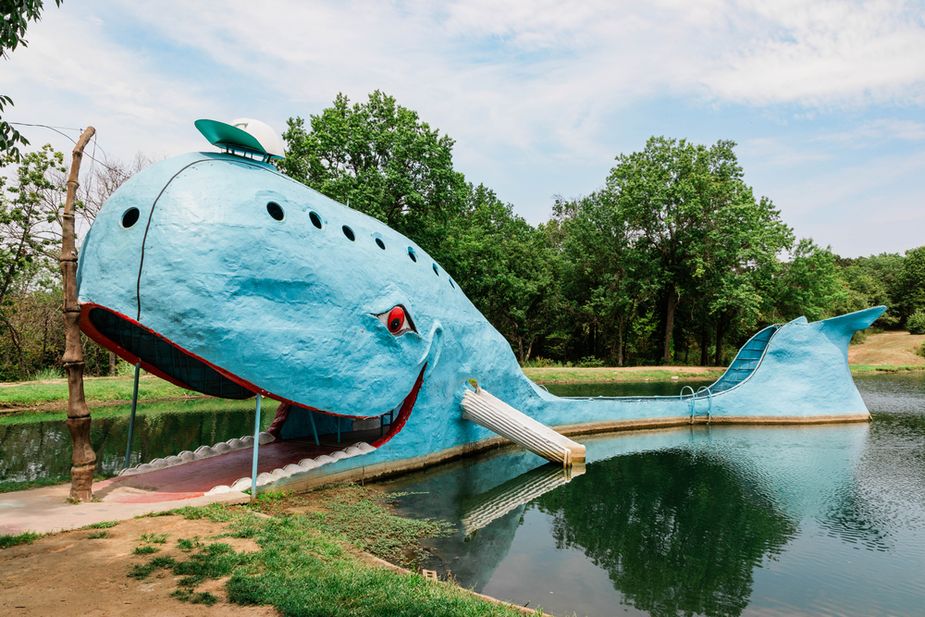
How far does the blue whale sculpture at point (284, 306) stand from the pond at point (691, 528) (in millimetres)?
2199

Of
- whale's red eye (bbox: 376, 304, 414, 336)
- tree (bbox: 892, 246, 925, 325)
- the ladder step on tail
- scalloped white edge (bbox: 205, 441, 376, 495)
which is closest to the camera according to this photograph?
scalloped white edge (bbox: 205, 441, 376, 495)

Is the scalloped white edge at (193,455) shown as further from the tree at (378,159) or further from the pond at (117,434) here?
the tree at (378,159)

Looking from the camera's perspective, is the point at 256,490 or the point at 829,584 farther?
the point at 256,490

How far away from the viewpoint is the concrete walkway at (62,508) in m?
8.10

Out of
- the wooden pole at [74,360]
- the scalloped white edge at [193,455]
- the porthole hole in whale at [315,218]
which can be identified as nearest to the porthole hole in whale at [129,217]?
Answer: the wooden pole at [74,360]

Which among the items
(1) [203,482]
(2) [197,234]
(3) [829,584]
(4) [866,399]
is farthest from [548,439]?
(4) [866,399]

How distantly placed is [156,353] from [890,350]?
60.7m

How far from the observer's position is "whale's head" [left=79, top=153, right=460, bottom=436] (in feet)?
30.9

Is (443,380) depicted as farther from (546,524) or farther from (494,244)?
(494,244)

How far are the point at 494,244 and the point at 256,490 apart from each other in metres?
32.6

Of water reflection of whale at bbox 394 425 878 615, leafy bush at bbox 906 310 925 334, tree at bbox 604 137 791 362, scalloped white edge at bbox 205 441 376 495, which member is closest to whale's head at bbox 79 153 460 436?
scalloped white edge at bbox 205 441 376 495

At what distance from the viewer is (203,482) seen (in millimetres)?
10836

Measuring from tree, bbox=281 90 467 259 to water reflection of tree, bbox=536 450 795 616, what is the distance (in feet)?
59.0

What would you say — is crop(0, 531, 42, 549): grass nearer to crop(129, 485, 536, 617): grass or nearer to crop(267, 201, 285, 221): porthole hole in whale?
crop(129, 485, 536, 617): grass
